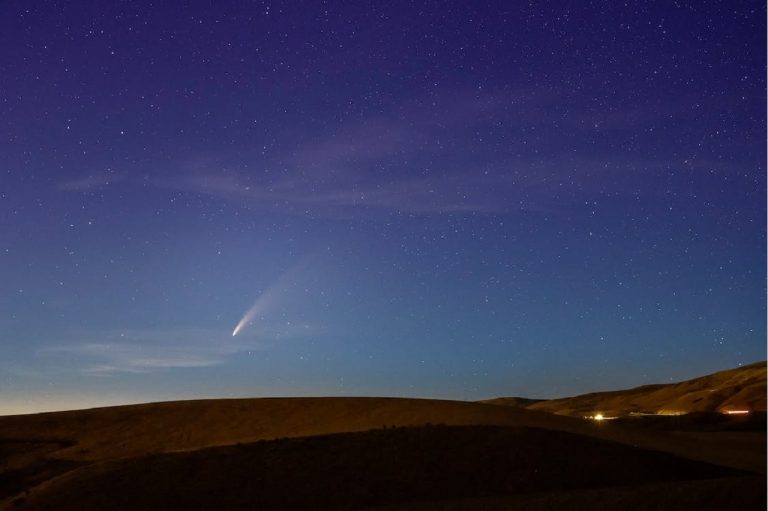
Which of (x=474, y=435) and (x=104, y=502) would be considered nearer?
(x=104, y=502)

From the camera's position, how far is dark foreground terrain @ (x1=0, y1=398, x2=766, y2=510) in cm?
1691

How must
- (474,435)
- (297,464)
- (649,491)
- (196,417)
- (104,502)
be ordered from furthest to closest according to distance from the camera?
(196,417)
(474,435)
(297,464)
(104,502)
(649,491)

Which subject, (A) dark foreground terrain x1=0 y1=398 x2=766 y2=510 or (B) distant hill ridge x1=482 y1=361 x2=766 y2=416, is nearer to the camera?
(A) dark foreground terrain x1=0 y1=398 x2=766 y2=510

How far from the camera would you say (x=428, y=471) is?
21750 millimetres

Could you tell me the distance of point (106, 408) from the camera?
45188mm

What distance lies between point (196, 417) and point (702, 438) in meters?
26.6

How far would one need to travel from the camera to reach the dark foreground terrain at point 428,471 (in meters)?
16.9

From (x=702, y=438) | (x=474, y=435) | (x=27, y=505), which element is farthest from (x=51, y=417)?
(x=702, y=438)

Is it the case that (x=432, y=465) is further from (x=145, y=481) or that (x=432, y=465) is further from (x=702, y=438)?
(x=702, y=438)

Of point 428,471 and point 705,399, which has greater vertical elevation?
point 428,471

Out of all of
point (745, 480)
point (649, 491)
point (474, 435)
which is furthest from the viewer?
point (474, 435)

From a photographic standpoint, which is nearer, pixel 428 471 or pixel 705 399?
pixel 428 471

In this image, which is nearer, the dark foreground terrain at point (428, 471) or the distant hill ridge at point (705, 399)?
the dark foreground terrain at point (428, 471)

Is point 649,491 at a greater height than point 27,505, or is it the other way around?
point 649,491
